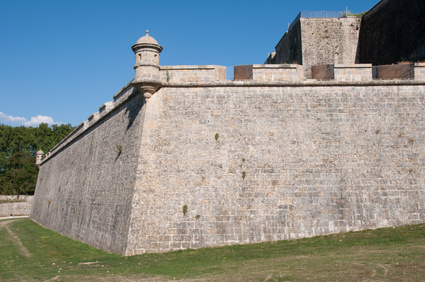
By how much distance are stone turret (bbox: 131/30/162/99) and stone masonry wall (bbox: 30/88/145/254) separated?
2.49ft

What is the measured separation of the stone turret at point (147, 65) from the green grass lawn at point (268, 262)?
17.5 ft

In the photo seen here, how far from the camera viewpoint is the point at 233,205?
1182 cm

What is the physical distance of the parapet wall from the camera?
11.7 m

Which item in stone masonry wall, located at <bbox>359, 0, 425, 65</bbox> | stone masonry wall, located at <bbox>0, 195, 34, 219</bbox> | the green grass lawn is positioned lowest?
the green grass lawn

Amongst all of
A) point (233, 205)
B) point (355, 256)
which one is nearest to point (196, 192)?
point (233, 205)

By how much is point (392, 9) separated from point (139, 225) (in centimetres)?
1474

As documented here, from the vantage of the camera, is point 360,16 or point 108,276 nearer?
point 108,276

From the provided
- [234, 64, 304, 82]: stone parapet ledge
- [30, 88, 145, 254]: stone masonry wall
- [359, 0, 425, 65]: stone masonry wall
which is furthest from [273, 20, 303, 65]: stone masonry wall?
[30, 88, 145, 254]: stone masonry wall

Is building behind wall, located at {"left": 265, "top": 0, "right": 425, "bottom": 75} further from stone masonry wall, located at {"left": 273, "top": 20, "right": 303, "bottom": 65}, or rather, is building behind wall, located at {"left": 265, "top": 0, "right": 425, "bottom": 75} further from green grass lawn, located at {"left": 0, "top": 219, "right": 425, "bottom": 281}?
green grass lawn, located at {"left": 0, "top": 219, "right": 425, "bottom": 281}

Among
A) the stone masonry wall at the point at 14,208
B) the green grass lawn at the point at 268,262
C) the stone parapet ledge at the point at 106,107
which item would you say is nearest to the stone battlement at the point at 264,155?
the green grass lawn at the point at 268,262

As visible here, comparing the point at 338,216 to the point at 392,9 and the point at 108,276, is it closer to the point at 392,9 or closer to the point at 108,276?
the point at 108,276

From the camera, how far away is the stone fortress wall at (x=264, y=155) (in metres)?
11.7

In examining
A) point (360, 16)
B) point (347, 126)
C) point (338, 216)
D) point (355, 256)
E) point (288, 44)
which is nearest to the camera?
point (355, 256)

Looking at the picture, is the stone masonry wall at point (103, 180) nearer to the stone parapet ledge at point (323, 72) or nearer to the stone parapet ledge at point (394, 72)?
the stone parapet ledge at point (323, 72)
